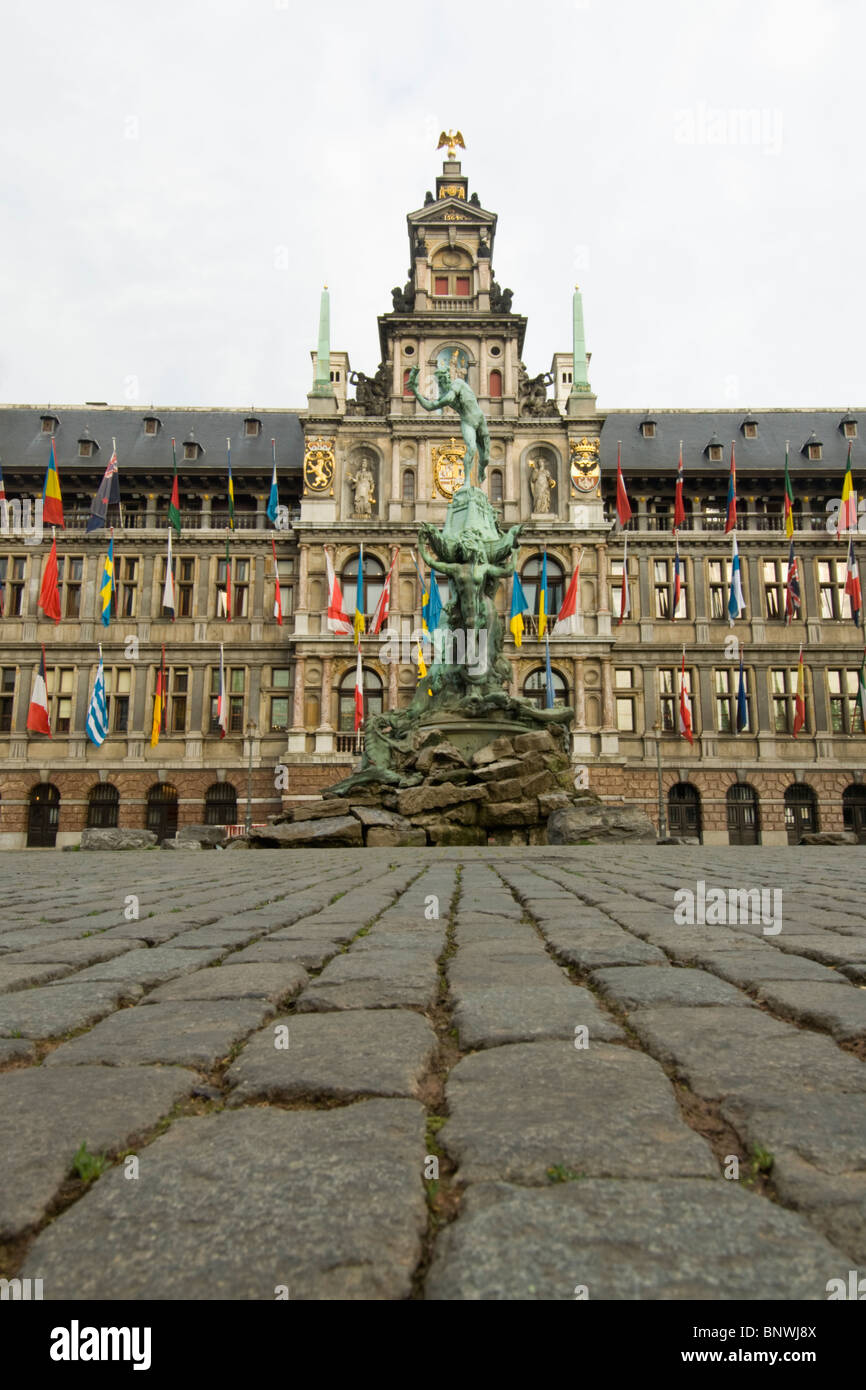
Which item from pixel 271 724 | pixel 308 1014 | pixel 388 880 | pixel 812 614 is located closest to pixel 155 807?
pixel 271 724

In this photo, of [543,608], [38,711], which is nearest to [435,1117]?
[543,608]

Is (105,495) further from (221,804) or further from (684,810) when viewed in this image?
(684,810)

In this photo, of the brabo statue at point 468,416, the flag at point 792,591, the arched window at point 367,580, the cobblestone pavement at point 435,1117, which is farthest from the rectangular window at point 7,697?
the cobblestone pavement at point 435,1117

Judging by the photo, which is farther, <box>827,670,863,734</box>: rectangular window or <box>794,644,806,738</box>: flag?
<box>827,670,863,734</box>: rectangular window

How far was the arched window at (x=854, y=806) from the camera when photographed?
1345 inches

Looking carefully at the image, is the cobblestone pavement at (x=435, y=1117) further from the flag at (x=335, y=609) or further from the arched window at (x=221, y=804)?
the arched window at (x=221, y=804)

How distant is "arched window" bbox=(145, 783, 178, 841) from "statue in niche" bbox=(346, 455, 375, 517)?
1287 centimetres

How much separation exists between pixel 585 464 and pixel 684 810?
14.0 m

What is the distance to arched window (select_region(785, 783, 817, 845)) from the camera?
112 feet

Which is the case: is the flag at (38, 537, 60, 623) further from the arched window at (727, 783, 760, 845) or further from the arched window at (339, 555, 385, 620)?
the arched window at (727, 783, 760, 845)

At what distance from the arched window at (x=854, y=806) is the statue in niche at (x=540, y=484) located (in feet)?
52.4

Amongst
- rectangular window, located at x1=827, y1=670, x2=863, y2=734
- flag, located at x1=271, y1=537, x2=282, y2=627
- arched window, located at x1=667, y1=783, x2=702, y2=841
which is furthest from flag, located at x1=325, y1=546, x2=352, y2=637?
rectangular window, located at x1=827, y1=670, x2=863, y2=734
